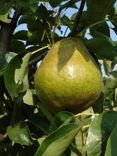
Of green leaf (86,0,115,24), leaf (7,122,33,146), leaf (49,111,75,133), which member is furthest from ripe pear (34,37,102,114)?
leaf (7,122,33,146)

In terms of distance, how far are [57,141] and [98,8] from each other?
1.18 feet

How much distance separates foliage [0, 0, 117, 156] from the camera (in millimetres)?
958

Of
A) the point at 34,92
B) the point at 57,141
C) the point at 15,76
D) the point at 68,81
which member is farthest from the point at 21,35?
the point at 57,141

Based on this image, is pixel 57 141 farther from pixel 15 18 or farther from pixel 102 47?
pixel 15 18

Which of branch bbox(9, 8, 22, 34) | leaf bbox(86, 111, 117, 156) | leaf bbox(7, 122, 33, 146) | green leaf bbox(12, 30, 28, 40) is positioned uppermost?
branch bbox(9, 8, 22, 34)

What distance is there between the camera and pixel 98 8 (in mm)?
1104

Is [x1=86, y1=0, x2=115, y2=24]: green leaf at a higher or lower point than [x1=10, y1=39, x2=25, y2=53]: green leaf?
higher

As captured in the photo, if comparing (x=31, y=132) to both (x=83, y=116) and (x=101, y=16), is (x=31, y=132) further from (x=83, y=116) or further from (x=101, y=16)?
(x=101, y=16)

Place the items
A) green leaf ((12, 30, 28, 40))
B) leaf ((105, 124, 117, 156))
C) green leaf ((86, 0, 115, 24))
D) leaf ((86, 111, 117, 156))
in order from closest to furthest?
1. leaf ((105, 124, 117, 156))
2. leaf ((86, 111, 117, 156))
3. green leaf ((86, 0, 115, 24))
4. green leaf ((12, 30, 28, 40))

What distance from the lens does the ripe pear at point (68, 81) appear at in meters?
0.98

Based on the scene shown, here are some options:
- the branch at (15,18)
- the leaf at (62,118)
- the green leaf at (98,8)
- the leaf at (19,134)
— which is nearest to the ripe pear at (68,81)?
the leaf at (62,118)

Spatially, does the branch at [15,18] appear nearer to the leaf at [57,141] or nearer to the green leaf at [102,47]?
the green leaf at [102,47]

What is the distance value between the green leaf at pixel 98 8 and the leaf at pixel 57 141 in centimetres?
32

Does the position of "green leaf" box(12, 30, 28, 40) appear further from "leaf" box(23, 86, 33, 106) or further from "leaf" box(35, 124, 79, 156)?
"leaf" box(35, 124, 79, 156)
